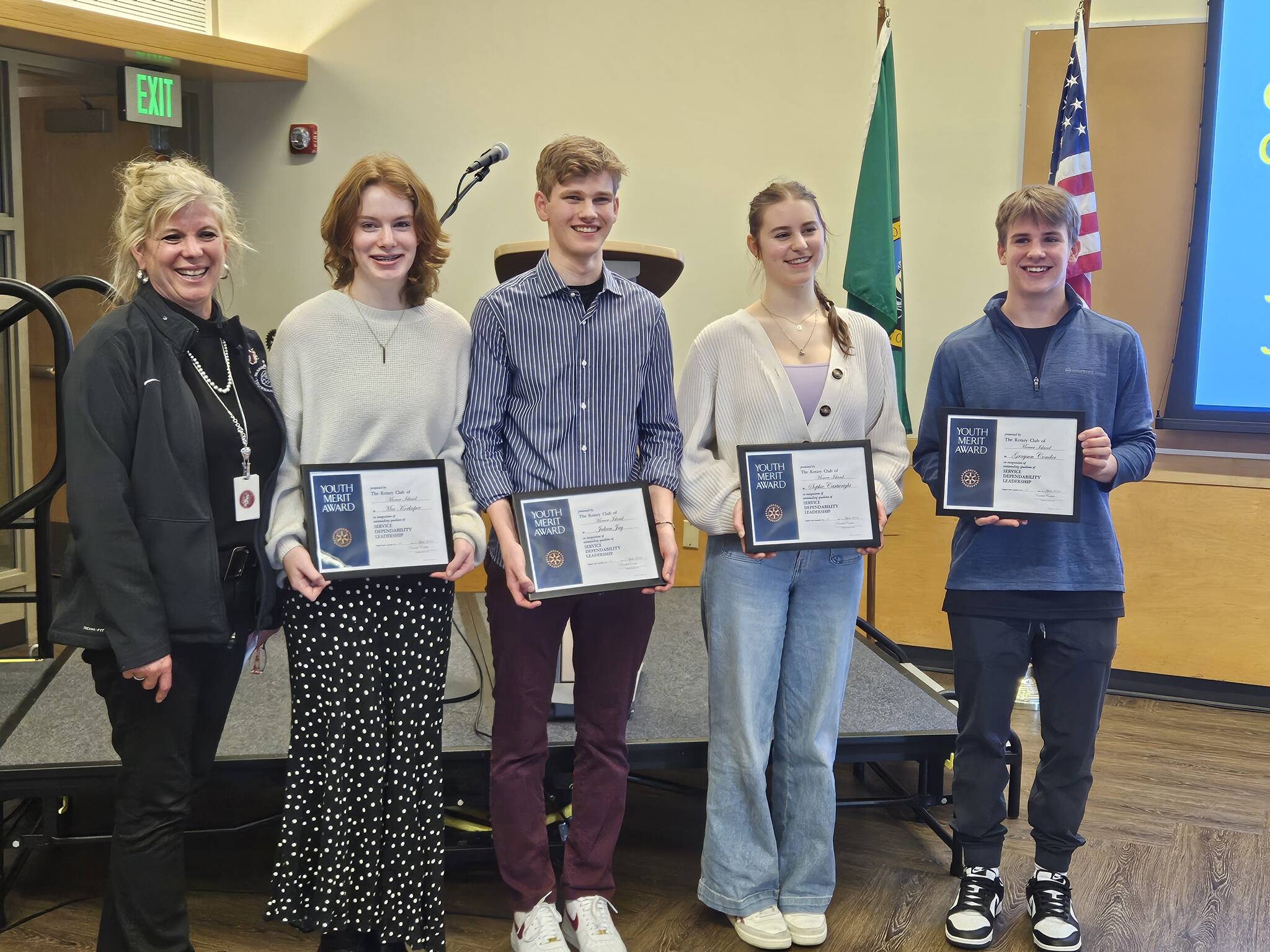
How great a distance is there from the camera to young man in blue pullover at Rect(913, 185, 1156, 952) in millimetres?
2354

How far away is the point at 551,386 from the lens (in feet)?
7.15

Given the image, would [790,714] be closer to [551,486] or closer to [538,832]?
[538,832]

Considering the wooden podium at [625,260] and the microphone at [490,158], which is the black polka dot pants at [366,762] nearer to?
the wooden podium at [625,260]

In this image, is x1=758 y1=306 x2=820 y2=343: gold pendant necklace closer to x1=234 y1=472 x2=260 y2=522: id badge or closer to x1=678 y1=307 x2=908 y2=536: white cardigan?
x1=678 y1=307 x2=908 y2=536: white cardigan

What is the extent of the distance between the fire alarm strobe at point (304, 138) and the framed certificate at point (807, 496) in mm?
3986

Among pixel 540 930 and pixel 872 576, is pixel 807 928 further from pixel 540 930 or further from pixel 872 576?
pixel 872 576

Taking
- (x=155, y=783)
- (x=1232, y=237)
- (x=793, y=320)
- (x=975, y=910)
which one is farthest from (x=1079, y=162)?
(x=155, y=783)

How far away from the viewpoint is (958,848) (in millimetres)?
2742

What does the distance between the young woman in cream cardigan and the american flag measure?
6.02ft

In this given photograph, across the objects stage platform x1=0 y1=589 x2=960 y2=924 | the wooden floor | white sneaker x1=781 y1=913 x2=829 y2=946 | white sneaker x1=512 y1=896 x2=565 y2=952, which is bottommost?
the wooden floor

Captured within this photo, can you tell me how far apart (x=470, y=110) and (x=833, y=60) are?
5.49 feet

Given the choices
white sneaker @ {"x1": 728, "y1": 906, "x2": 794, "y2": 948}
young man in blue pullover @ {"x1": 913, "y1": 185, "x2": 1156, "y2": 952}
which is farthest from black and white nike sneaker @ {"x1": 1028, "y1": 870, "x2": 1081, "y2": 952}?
white sneaker @ {"x1": 728, "y1": 906, "x2": 794, "y2": 948}

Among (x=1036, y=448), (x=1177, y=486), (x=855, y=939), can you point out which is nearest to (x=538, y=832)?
(x=855, y=939)

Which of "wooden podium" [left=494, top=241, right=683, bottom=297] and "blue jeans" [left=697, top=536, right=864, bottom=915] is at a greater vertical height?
"wooden podium" [left=494, top=241, right=683, bottom=297]
